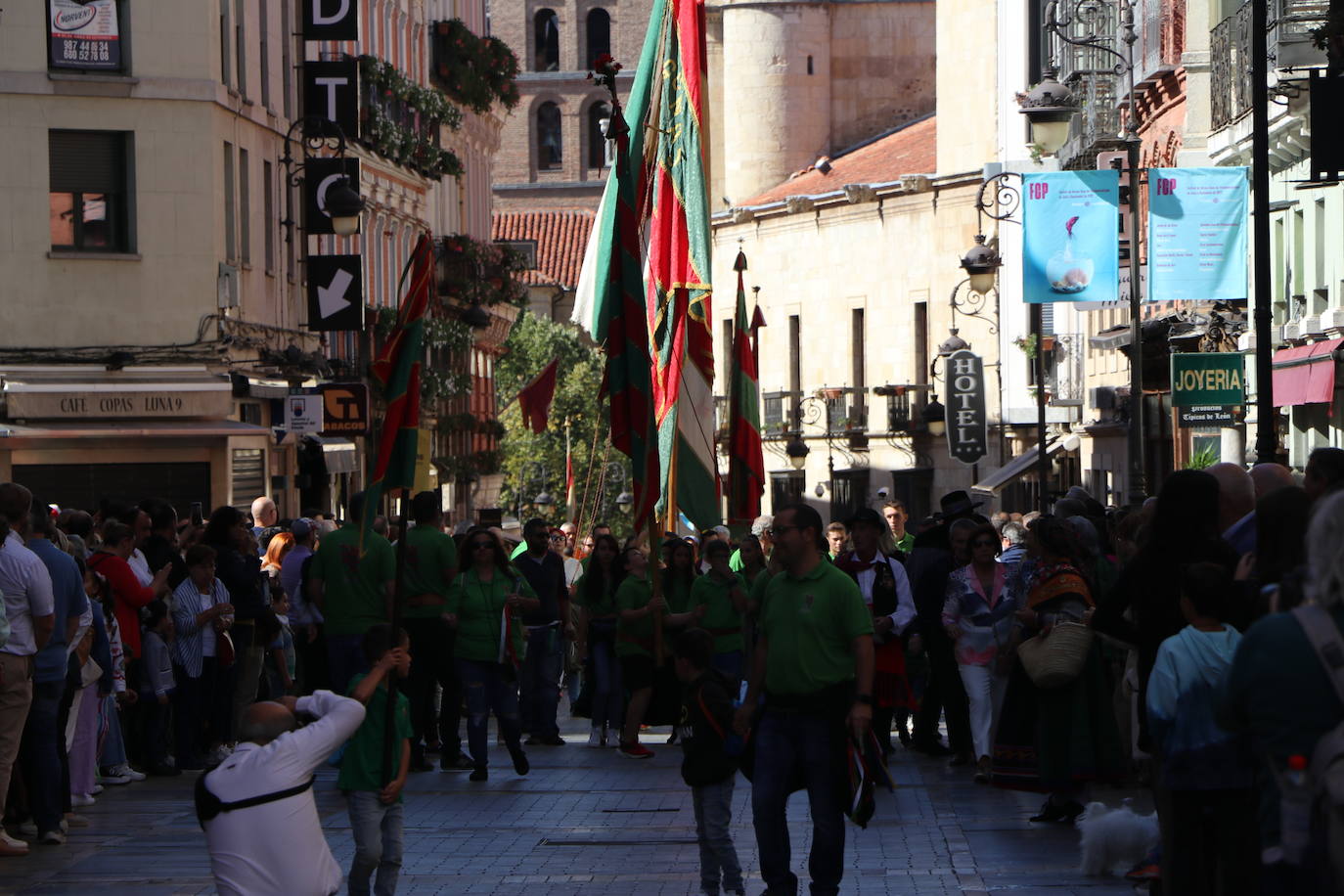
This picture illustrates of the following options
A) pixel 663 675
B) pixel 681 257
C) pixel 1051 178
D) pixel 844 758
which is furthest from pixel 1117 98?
pixel 844 758

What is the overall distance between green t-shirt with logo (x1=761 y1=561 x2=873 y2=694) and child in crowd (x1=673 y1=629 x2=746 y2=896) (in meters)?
0.39

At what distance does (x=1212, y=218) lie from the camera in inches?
1113

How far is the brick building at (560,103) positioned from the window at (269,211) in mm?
77613

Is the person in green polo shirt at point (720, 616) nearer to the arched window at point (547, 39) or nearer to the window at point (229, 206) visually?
the window at point (229, 206)

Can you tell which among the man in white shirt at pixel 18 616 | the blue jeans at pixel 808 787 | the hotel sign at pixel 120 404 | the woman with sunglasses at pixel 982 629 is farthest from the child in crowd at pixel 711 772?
the hotel sign at pixel 120 404

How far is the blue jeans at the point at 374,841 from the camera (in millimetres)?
10625

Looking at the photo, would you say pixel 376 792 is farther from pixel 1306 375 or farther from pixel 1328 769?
pixel 1306 375

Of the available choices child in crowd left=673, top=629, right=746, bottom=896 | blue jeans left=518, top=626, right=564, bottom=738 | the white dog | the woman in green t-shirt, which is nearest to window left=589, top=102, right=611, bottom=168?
the woman in green t-shirt

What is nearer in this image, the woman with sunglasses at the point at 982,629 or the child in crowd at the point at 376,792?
the child in crowd at the point at 376,792

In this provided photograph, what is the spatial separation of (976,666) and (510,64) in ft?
114

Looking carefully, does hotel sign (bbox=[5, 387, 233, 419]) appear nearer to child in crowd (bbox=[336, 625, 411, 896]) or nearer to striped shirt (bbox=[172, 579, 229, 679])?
striped shirt (bbox=[172, 579, 229, 679])

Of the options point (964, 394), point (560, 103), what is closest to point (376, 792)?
point (964, 394)

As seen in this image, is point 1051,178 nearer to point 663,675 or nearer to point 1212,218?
point 1212,218

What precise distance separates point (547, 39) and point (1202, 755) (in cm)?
10902
